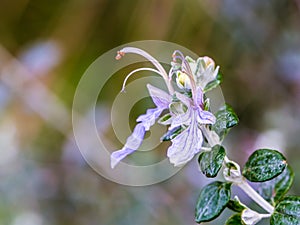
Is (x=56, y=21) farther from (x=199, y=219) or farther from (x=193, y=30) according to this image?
(x=199, y=219)

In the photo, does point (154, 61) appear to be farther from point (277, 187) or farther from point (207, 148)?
point (277, 187)

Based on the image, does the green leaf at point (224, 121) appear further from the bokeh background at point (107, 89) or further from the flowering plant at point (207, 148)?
the bokeh background at point (107, 89)

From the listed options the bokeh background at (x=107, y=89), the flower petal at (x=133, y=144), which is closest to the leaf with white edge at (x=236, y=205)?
the flower petal at (x=133, y=144)

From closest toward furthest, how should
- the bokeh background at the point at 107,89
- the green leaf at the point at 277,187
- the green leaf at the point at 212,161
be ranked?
the green leaf at the point at 212,161 < the green leaf at the point at 277,187 < the bokeh background at the point at 107,89

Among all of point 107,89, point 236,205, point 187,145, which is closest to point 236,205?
point 236,205

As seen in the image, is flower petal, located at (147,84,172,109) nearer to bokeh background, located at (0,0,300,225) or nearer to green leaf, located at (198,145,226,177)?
green leaf, located at (198,145,226,177)

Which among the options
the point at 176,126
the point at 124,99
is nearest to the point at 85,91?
the point at 124,99
